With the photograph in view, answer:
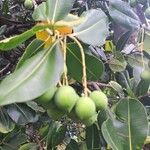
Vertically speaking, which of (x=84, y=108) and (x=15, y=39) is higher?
(x=15, y=39)

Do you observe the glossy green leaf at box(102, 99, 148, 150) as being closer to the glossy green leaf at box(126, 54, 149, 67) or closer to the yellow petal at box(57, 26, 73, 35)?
the yellow petal at box(57, 26, 73, 35)

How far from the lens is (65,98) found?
→ 2.83 feet

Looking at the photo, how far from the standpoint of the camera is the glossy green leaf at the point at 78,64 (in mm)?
1053

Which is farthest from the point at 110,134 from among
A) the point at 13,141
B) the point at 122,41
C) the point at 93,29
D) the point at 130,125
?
the point at 13,141

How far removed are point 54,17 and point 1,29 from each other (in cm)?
75

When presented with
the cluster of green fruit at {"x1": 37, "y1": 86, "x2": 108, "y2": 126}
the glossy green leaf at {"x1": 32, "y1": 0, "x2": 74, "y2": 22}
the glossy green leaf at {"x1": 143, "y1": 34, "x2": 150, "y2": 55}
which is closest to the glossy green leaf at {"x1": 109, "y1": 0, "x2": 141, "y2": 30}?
the glossy green leaf at {"x1": 143, "y1": 34, "x2": 150, "y2": 55}

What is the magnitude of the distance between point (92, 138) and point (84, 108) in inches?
18.6

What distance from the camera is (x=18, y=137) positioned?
180 centimetres

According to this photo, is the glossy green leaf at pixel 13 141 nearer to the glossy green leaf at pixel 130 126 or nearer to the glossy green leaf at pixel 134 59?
the glossy green leaf at pixel 134 59

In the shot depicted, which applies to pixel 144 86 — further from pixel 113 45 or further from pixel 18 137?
pixel 18 137

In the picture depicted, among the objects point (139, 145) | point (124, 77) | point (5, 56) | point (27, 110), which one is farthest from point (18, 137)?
point (139, 145)

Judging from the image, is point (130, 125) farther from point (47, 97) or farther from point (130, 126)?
point (47, 97)

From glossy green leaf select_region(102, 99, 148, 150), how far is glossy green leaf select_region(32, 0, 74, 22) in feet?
0.89

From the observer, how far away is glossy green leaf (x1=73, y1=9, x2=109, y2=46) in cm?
107
